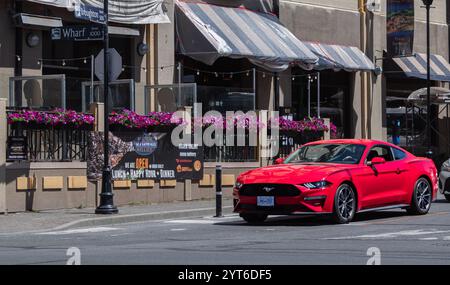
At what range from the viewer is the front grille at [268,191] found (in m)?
16.3

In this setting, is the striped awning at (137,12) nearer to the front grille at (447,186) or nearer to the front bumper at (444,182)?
the front bumper at (444,182)

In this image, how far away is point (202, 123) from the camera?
24859 mm

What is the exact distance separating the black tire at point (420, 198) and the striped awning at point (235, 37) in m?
9.97

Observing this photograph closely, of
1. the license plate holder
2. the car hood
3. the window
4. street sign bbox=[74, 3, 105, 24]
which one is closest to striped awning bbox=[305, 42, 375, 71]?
street sign bbox=[74, 3, 105, 24]

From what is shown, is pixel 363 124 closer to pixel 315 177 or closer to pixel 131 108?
pixel 131 108

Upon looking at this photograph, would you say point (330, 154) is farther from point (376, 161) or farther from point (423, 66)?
point (423, 66)

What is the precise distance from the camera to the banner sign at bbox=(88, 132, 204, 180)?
22391 mm

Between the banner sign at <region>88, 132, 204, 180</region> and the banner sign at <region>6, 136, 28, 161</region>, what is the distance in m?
1.91

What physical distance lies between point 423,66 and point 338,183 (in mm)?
21030

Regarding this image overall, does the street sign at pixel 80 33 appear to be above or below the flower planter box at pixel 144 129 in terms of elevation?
above

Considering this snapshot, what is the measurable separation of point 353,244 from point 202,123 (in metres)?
11.9

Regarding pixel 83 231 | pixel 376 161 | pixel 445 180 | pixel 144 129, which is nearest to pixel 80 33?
pixel 144 129

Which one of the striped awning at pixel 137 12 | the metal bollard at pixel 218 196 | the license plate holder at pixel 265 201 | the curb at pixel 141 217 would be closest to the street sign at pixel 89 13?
the metal bollard at pixel 218 196
